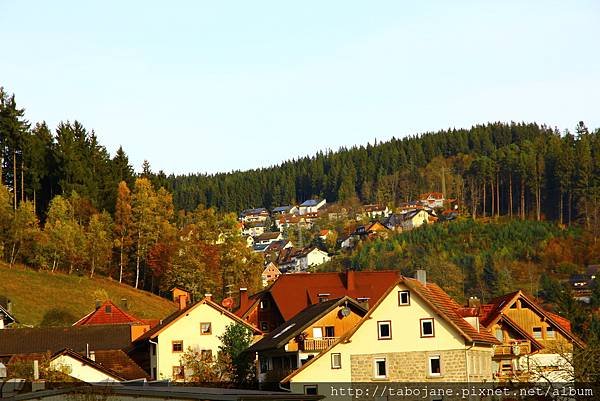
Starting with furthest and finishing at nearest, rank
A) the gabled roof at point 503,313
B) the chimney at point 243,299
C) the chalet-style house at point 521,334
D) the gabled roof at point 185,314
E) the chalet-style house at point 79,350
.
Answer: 1. the chimney at point 243,299
2. the gabled roof at point 185,314
3. the gabled roof at point 503,313
4. the chalet-style house at point 79,350
5. the chalet-style house at point 521,334

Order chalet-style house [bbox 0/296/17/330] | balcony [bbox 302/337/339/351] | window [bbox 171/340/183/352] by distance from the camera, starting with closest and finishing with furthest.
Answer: balcony [bbox 302/337/339/351], window [bbox 171/340/183/352], chalet-style house [bbox 0/296/17/330]

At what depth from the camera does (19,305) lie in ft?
328

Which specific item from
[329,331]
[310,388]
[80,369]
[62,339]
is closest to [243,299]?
[62,339]

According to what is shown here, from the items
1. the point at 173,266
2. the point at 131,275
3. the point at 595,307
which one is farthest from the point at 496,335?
the point at 595,307

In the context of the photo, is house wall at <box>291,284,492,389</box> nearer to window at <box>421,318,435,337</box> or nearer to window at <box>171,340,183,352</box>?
window at <box>421,318,435,337</box>

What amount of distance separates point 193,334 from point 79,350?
754 cm

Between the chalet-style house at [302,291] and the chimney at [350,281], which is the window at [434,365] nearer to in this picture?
the chalet-style house at [302,291]

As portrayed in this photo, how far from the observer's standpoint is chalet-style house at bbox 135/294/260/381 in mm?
76000

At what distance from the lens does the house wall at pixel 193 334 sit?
76.4 m

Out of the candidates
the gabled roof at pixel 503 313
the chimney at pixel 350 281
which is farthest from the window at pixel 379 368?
the chimney at pixel 350 281

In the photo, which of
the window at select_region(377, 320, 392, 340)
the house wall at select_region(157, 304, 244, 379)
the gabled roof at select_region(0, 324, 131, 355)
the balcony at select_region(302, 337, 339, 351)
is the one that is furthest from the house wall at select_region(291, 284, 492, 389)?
the gabled roof at select_region(0, 324, 131, 355)

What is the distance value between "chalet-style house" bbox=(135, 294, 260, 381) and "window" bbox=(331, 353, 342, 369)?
20.1 meters

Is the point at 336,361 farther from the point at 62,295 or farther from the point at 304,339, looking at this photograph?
the point at 62,295

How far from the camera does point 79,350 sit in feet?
243
